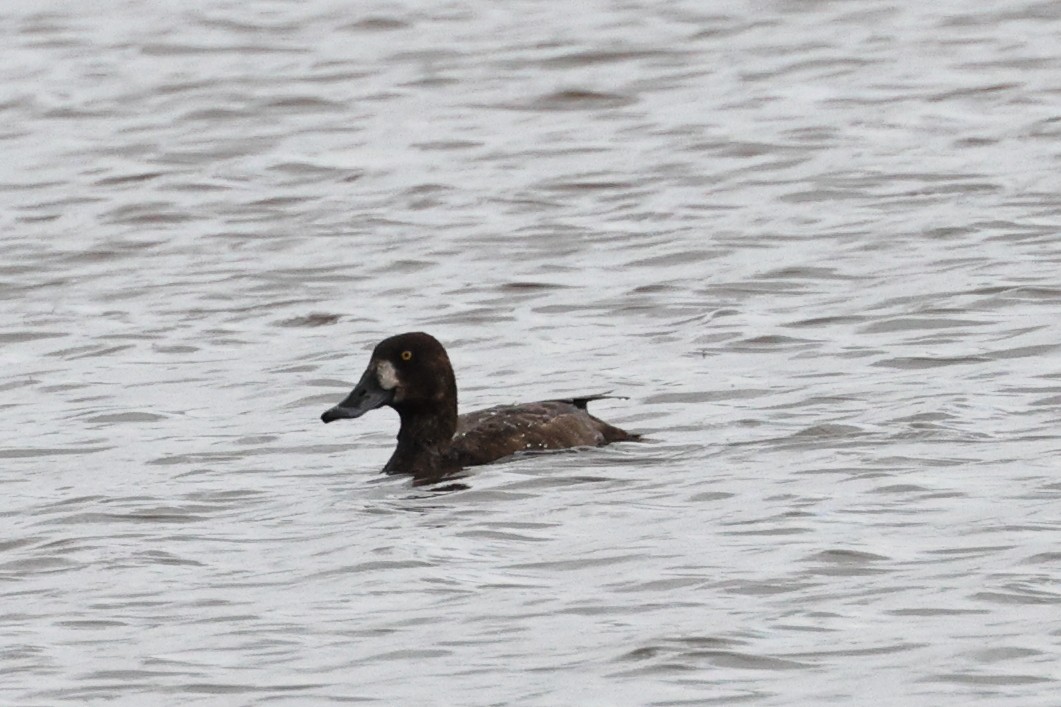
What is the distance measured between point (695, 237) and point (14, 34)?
1127cm

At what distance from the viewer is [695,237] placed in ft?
55.3

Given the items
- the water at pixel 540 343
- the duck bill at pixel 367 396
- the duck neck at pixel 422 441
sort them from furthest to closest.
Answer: the duck bill at pixel 367 396 < the duck neck at pixel 422 441 < the water at pixel 540 343

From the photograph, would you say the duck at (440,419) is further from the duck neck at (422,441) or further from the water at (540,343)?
the water at (540,343)

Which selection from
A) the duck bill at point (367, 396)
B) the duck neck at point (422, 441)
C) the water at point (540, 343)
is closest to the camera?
the water at point (540, 343)

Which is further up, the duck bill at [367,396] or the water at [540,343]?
the duck bill at [367,396]

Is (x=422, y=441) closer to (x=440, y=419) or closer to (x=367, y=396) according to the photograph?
(x=440, y=419)

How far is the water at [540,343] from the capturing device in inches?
330

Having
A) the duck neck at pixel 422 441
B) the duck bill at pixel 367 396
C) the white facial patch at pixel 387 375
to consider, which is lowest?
the duck neck at pixel 422 441

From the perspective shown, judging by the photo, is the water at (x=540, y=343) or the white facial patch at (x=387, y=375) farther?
the white facial patch at (x=387, y=375)

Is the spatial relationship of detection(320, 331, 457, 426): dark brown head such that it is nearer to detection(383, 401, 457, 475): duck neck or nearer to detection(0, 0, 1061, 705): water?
detection(383, 401, 457, 475): duck neck

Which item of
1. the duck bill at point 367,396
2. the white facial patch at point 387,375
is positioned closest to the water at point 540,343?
the duck bill at point 367,396

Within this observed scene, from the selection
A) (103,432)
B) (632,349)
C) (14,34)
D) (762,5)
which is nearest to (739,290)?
(632,349)

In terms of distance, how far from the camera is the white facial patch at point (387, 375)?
1161cm

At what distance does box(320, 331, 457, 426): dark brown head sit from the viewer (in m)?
11.6
